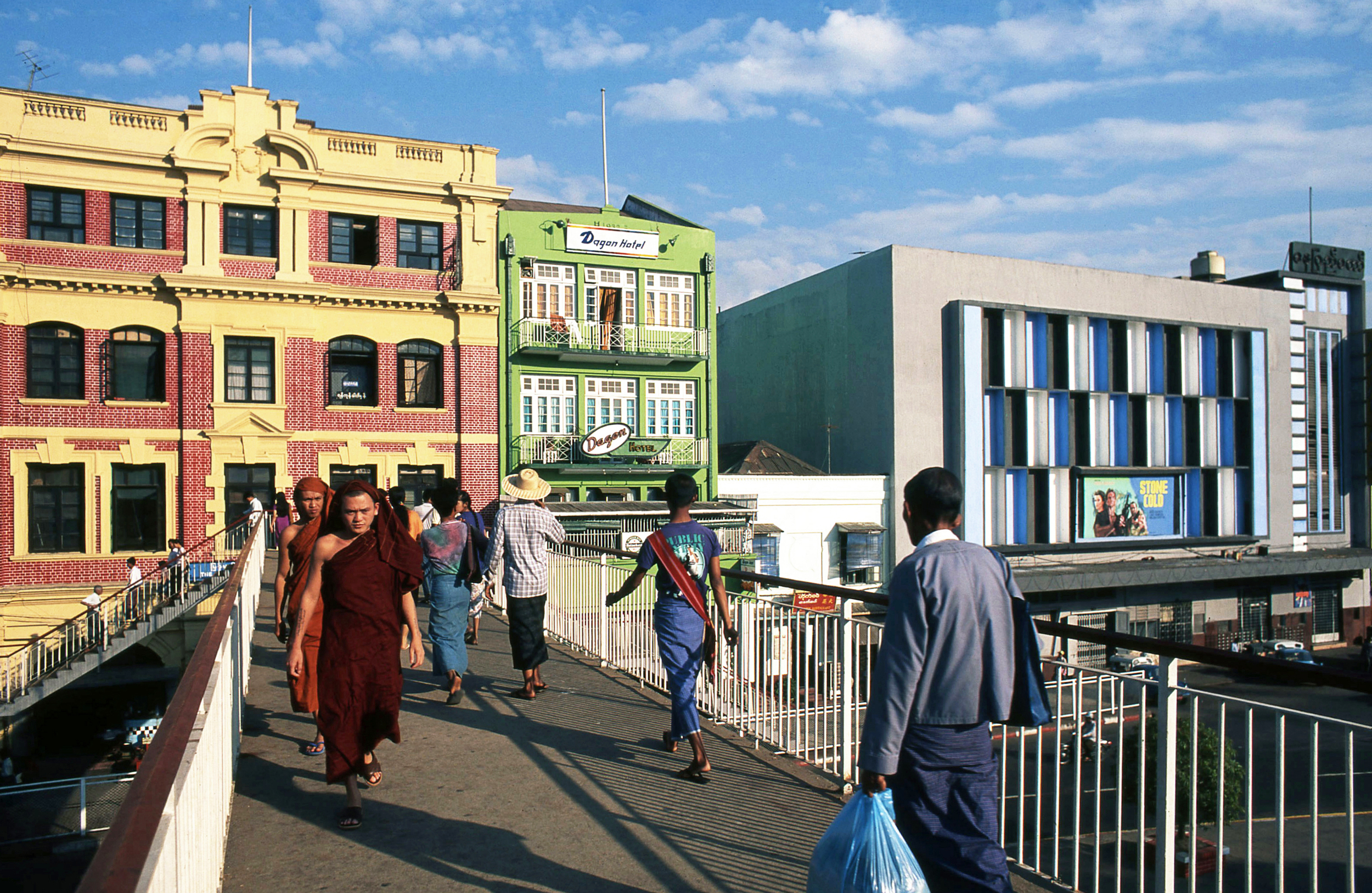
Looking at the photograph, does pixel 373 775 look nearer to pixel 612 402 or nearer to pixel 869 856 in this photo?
pixel 869 856

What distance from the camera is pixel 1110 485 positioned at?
122 feet

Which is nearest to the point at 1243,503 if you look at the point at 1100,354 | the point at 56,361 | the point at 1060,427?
the point at 1100,354

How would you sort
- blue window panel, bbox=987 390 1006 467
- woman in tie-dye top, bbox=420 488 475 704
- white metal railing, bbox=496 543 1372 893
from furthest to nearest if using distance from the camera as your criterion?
blue window panel, bbox=987 390 1006 467 → woman in tie-dye top, bbox=420 488 475 704 → white metal railing, bbox=496 543 1372 893

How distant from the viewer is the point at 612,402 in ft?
95.6

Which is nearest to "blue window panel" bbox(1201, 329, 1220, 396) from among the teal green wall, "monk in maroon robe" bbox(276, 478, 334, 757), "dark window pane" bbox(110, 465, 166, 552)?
the teal green wall

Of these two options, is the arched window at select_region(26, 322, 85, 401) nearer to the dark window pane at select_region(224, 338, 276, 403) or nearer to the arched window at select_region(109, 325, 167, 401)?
the arched window at select_region(109, 325, 167, 401)

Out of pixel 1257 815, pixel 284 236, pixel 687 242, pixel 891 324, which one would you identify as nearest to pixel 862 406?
pixel 891 324

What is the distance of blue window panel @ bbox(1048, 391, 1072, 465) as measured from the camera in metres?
36.0

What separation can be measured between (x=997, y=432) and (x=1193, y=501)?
11034 millimetres

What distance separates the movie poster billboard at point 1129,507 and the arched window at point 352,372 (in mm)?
26714

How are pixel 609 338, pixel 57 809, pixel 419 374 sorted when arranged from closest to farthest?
pixel 57 809 < pixel 419 374 < pixel 609 338

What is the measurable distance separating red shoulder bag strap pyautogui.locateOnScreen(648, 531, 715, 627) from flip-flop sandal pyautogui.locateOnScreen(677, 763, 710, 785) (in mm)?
1034

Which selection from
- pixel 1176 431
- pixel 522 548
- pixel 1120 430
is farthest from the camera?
pixel 1176 431

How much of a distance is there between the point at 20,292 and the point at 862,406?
86.0ft
